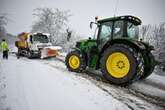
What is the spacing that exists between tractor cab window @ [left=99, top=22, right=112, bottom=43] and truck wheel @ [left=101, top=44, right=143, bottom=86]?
102 cm

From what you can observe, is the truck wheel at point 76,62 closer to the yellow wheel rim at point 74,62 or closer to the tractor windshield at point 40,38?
the yellow wheel rim at point 74,62

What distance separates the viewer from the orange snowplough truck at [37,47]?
13855 millimetres

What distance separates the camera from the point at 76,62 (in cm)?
848

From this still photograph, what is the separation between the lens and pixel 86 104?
418 centimetres

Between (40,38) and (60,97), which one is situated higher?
(40,38)

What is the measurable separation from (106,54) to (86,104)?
277 centimetres

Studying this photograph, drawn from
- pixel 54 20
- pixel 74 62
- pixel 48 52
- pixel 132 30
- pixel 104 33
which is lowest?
pixel 74 62

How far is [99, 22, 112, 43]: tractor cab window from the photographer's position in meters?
7.30

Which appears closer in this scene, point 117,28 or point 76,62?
point 117,28

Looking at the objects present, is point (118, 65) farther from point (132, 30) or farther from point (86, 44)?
point (86, 44)

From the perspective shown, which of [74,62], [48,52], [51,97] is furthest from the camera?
[48,52]

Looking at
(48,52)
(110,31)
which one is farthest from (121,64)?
(48,52)

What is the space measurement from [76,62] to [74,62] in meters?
0.14

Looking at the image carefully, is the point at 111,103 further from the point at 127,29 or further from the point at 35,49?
the point at 35,49
